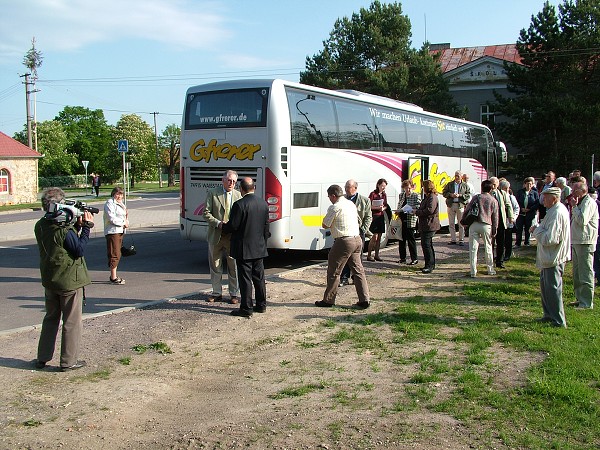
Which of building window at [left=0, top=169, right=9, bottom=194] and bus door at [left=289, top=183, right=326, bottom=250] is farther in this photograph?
building window at [left=0, top=169, right=9, bottom=194]

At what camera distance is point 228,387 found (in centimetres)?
596

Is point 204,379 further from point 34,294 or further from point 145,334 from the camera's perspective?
point 34,294

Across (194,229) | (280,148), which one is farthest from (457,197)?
(194,229)

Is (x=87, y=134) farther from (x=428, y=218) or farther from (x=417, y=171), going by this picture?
(x=428, y=218)

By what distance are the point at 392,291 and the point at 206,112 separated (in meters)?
5.62

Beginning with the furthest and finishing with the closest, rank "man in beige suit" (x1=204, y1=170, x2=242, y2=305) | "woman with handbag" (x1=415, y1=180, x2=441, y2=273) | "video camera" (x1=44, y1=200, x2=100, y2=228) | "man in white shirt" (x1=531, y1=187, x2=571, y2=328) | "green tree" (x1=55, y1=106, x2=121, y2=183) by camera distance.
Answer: "green tree" (x1=55, y1=106, x2=121, y2=183) < "woman with handbag" (x1=415, y1=180, x2=441, y2=273) < "man in beige suit" (x1=204, y1=170, x2=242, y2=305) < "man in white shirt" (x1=531, y1=187, x2=571, y2=328) < "video camera" (x1=44, y1=200, x2=100, y2=228)

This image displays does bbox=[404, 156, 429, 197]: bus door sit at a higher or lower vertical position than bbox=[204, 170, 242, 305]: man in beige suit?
higher

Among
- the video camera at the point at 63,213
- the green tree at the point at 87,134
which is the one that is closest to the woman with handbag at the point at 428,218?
the video camera at the point at 63,213

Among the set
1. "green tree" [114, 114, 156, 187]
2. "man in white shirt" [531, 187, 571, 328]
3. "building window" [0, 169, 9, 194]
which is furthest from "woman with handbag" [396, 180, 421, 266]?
"green tree" [114, 114, 156, 187]

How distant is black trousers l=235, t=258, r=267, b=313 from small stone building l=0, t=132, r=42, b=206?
37.7 metres

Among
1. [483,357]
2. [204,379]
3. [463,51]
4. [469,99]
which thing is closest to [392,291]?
[483,357]

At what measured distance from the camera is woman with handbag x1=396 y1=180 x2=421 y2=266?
43.8 feet

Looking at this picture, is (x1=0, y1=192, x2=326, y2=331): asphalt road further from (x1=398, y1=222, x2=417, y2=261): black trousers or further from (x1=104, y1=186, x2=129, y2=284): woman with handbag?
(x1=398, y1=222, x2=417, y2=261): black trousers

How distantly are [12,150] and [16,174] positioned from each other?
1.71m
